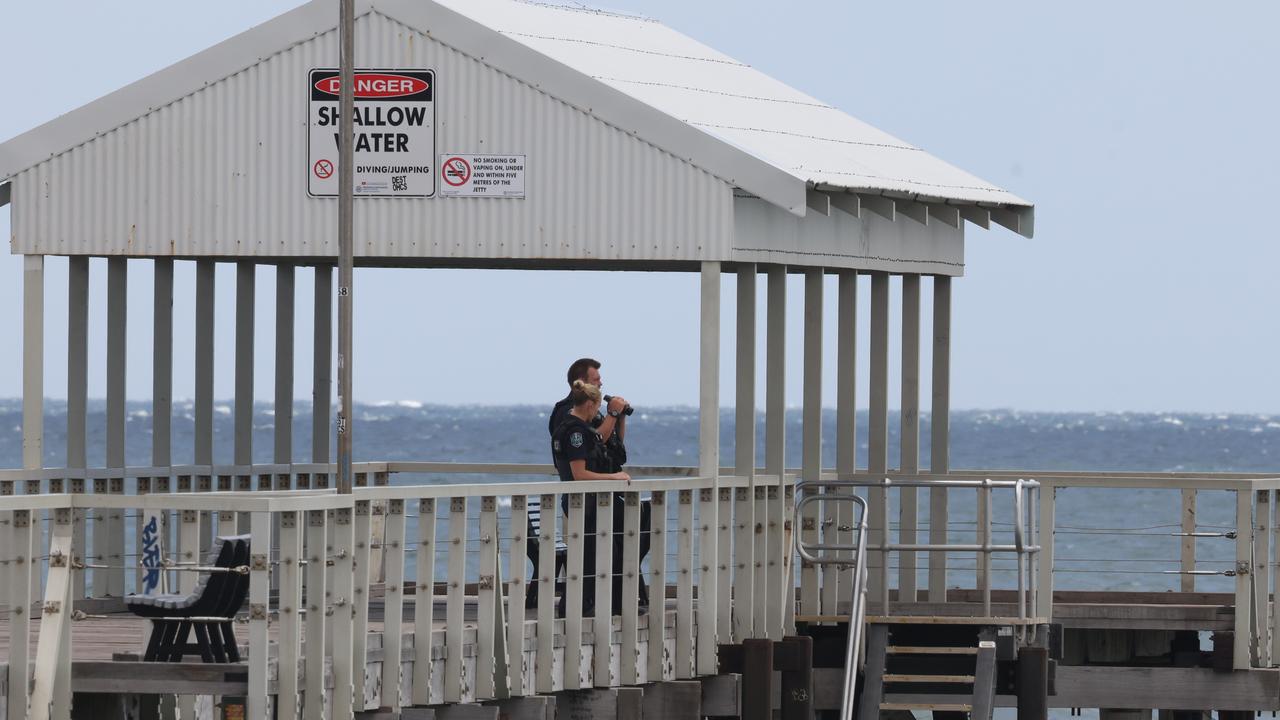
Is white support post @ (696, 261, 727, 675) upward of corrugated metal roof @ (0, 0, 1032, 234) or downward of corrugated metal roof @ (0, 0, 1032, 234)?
downward

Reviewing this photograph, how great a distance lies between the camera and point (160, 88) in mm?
15914

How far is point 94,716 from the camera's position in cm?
1167

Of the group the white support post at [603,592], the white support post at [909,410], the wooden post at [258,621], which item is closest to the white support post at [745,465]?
the white support post at [603,592]

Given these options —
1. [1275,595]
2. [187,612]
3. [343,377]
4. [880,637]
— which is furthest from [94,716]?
[1275,595]

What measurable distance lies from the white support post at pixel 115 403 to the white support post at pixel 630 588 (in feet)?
11.8

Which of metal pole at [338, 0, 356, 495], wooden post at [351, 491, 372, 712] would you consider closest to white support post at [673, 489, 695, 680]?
wooden post at [351, 491, 372, 712]

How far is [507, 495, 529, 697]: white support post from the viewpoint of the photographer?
13.0 metres

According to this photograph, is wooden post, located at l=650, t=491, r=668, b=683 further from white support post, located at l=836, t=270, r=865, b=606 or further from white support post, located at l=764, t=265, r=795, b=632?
white support post, located at l=836, t=270, r=865, b=606

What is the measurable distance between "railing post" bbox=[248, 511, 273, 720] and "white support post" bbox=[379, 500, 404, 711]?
3.56 ft

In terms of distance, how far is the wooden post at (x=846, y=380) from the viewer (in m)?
17.4

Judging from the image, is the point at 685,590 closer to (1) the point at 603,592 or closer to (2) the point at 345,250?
(1) the point at 603,592

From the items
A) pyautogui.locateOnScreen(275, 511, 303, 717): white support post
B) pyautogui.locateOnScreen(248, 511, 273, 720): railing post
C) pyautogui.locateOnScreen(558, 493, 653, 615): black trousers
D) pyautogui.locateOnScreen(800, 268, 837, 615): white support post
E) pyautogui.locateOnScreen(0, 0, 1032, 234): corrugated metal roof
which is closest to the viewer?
pyautogui.locateOnScreen(248, 511, 273, 720): railing post

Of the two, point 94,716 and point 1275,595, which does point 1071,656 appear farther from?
point 94,716

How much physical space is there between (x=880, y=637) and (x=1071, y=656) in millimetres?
2205
